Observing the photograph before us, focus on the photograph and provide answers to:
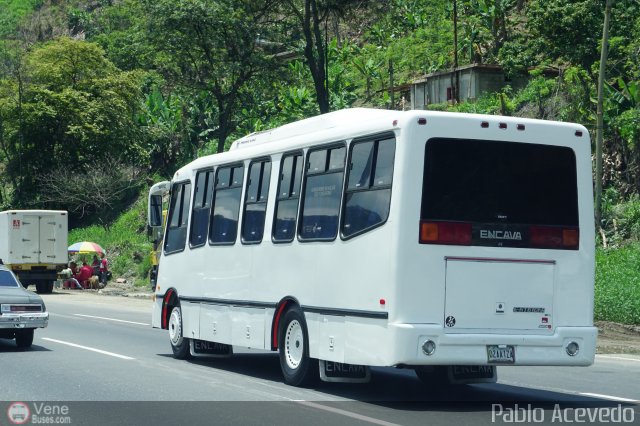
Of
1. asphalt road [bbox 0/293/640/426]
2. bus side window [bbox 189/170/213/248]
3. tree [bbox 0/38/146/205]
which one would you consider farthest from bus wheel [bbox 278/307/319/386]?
tree [bbox 0/38/146/205]

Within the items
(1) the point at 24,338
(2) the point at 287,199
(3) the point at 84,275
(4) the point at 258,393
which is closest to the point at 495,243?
(2) the point at 287,199

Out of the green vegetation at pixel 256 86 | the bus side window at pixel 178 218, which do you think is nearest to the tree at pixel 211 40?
the green vegetation at pixel 256 86

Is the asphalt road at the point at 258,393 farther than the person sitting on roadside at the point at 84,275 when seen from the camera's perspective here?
No

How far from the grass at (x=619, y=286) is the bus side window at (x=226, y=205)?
37.4 feet

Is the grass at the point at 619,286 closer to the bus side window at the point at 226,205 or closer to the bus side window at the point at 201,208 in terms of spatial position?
the bus side window at the point at 201,208

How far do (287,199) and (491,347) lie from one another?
3.71 metres

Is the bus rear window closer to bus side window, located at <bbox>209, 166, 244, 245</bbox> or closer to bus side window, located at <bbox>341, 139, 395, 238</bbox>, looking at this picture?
bus side window, located at <bbox>341, 139, 395, 238</bbox>

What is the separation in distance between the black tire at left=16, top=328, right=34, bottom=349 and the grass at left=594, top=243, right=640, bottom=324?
1256 centimetres

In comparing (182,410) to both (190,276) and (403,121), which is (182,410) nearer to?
(403,121)

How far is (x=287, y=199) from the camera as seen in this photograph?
46.9 feet

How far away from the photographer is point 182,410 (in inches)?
461

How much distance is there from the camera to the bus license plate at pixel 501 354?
11.8m

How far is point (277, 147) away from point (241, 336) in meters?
2.67

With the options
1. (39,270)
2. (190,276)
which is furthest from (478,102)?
(190,276)
